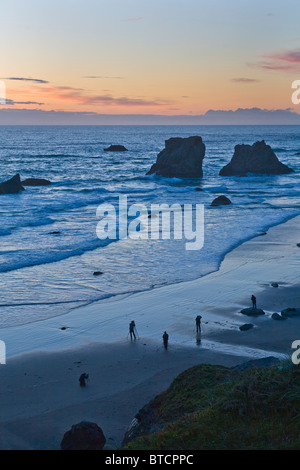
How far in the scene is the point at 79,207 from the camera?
5072cm

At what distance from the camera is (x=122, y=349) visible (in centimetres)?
1739

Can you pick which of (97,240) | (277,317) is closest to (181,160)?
(97,240)

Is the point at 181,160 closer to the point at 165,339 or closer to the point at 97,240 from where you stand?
the point at 97,240

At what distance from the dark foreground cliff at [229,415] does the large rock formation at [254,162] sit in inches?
2897

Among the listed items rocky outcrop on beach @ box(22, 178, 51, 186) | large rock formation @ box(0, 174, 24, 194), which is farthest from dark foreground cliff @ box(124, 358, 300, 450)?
rocky outcrop on beach @ box(22, 178, 51, 186)

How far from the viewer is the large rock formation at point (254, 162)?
271ft

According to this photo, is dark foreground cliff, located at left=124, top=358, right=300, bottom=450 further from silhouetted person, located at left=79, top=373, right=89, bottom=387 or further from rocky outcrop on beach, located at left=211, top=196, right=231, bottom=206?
rocky outcrop on beach, located at left=211, top=196, right=231, bottom=206

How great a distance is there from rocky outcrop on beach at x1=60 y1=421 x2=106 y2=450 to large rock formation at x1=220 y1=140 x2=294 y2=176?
74.8 metres

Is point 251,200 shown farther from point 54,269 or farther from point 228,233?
point 54,269

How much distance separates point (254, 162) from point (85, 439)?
75928mm

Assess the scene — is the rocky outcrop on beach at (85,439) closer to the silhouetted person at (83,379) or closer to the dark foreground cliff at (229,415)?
the dark foreground cliff at (229,415)
